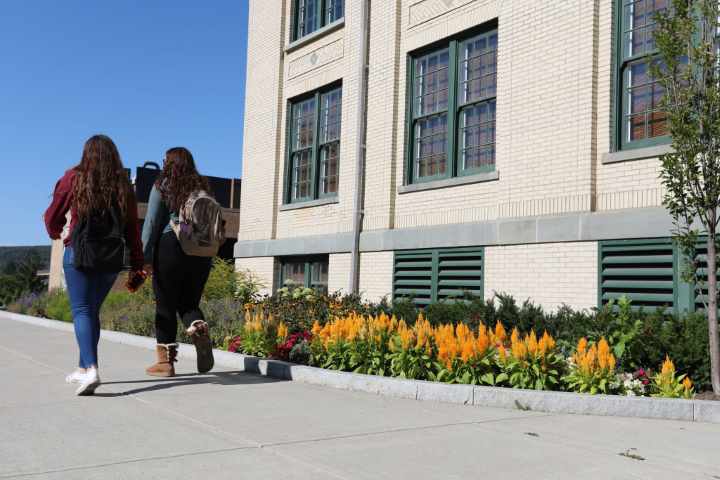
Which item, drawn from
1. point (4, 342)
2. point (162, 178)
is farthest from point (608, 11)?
point (4, 342)

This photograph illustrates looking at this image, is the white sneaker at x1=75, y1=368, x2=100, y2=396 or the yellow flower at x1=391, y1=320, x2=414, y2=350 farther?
the yellow flower at x1=391, y1=320, x2=414, y2=350

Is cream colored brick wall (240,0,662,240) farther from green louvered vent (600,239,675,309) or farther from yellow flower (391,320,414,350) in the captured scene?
yellow flower (391,320,414,350)

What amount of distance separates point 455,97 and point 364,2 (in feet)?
10.6

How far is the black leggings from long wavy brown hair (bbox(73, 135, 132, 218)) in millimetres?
744

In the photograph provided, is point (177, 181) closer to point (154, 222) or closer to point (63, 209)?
point (154, 222)

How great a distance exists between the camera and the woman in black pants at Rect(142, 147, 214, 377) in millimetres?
7250

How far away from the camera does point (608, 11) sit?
10109mm

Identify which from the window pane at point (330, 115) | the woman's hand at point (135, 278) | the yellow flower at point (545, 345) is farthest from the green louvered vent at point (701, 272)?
the window pane at point (330, 115)

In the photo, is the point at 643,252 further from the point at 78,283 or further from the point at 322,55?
the point at 322,55

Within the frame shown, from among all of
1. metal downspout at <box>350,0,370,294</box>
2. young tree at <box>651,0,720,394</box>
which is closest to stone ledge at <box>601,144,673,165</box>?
young tree at <box>651,0,720,394</box>

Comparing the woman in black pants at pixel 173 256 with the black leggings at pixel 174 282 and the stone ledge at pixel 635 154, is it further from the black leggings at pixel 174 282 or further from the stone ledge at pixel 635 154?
the stone ledge at pixel 635 154

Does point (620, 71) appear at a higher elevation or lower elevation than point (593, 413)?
higher

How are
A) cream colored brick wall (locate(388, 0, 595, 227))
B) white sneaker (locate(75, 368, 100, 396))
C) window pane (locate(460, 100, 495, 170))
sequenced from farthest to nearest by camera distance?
window pane (locate(460, 100, 495, 170)) → cream colored brick wall (locate(388, 0, 595, 227)) → white sneaker (locate(75, 368, 100, 396))

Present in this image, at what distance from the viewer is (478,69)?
12.4 metres
